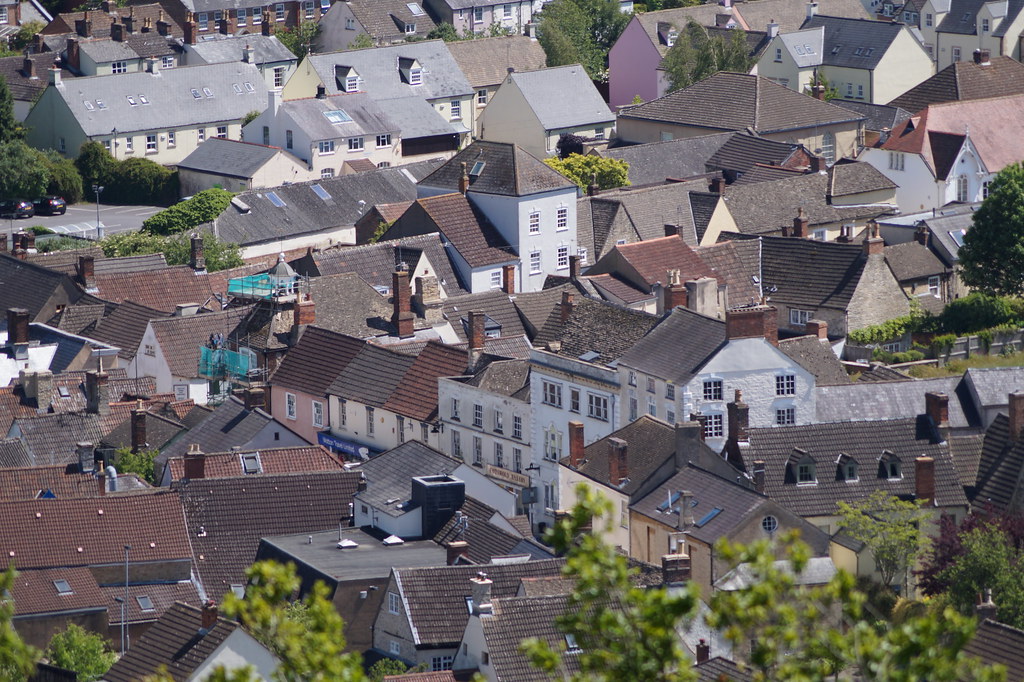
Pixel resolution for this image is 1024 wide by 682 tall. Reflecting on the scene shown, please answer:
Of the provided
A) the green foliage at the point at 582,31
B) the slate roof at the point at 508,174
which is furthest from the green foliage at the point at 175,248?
the green foliage at the point at 582,31

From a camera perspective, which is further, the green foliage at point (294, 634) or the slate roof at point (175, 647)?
the slate roof at point (175, 647)

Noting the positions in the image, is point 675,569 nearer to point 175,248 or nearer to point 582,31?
point 175,248

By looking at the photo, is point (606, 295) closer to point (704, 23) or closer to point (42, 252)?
point (42, 252)

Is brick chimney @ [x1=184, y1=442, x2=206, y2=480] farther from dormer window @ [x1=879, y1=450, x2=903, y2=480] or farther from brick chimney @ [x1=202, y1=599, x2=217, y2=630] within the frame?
dormer window @ [x1=879, y1=450, x2=903, y2=480]

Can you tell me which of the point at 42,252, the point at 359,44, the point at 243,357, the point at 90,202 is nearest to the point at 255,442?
the point at 243,357

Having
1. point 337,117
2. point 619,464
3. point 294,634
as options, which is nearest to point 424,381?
point 619,464

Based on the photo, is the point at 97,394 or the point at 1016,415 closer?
the point at 1016,415

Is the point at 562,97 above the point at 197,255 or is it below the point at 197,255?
above

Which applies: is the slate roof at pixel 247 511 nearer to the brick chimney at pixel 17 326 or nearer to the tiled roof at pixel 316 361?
the tiled roof at pixel 316 361
